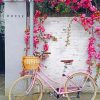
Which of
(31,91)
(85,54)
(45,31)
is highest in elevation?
(45,31)

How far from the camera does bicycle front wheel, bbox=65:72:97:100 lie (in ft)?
28.4

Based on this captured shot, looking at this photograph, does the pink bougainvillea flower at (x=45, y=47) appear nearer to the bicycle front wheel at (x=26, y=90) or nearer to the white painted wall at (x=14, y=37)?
the white painted wall at (x=14, y=37)

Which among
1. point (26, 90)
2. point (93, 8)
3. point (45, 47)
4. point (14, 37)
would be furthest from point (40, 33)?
point (26, 90)

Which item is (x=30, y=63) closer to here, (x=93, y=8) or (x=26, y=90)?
(x=26, y=90)

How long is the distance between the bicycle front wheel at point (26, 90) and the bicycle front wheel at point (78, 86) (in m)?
0.69

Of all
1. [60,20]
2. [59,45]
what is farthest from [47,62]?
[60,20]

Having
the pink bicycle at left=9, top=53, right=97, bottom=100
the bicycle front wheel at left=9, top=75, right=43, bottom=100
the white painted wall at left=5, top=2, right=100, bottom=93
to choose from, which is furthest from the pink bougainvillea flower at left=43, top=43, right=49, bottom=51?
the bicycle front wheel at left=9, top=75, right=43, bottom=100

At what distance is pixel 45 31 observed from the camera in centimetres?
945

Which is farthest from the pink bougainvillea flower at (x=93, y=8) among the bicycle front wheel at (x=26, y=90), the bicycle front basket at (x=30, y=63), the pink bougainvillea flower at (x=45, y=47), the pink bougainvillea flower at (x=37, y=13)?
the bicycle front wheel at (x=26, y=90)

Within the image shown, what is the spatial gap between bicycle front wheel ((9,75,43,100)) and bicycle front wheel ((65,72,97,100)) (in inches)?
27.1

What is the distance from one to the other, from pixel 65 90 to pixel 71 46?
4.86ft

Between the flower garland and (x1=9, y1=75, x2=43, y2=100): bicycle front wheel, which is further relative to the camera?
the flower garland

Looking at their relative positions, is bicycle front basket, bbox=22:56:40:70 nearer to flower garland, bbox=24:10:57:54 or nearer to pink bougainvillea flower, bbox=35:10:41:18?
flower garland, bbox=24:10:57:54

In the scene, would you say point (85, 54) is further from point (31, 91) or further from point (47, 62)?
point (31, 91)
